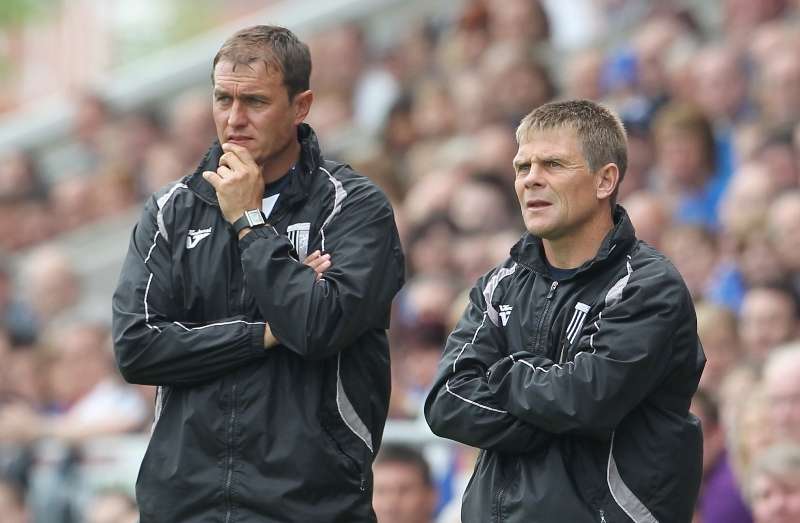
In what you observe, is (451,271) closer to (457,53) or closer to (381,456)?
(381,456)

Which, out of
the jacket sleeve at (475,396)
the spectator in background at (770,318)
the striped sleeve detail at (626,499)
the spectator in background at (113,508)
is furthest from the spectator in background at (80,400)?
the striped sleeve detail at (626,499)

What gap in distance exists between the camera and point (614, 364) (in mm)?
4406

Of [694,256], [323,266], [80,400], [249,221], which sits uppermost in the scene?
[249,221]

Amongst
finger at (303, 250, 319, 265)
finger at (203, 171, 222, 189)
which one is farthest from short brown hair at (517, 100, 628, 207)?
finger at (203, 171, 222, 189)

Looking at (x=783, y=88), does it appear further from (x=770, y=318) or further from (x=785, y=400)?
(x=785, y=400)

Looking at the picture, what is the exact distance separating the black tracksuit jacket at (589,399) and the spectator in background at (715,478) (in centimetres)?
242

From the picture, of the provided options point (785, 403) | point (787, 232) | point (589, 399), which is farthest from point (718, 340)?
point (589, 399)

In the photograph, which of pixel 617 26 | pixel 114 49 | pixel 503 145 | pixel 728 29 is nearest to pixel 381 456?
pixel 503 145

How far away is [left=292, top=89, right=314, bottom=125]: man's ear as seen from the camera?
4.94 metres

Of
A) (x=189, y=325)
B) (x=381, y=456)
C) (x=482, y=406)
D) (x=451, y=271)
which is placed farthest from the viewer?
(x=451, y=271)

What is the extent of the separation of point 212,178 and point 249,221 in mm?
194

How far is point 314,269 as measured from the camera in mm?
4801

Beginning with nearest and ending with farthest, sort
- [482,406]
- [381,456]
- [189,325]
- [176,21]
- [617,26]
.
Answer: [482,406], [189,325], [381,456], [617,26], [176,21]

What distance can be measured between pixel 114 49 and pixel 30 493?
20890mm
